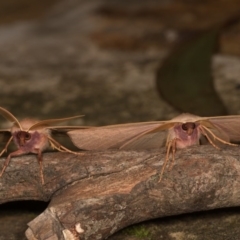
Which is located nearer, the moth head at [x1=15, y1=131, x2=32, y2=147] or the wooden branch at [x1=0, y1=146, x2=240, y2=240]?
the wooden branch at [x1=0, y1=146, x2=240, y2=240]

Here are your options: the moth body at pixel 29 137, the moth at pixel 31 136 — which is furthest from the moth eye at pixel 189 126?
the moth body at pixel 29 137

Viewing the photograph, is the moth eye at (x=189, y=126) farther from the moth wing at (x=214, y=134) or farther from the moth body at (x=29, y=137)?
the moth body at (x=29, y=137)

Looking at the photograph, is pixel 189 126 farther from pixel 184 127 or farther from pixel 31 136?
pixel 31 136

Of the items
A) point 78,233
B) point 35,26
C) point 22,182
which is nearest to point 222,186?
point 78,233

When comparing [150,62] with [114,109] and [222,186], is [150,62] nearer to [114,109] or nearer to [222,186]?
[114,109]

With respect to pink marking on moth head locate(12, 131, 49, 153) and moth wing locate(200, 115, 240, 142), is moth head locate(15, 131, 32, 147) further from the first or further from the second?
moth wing locate(200, 115, 240, 142)

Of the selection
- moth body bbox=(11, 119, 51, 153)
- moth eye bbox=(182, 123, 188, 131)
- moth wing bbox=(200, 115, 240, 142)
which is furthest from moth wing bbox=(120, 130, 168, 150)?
moth body bbox=(11, 119, 51, 153)

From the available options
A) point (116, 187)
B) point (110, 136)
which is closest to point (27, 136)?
point (110, 136)
